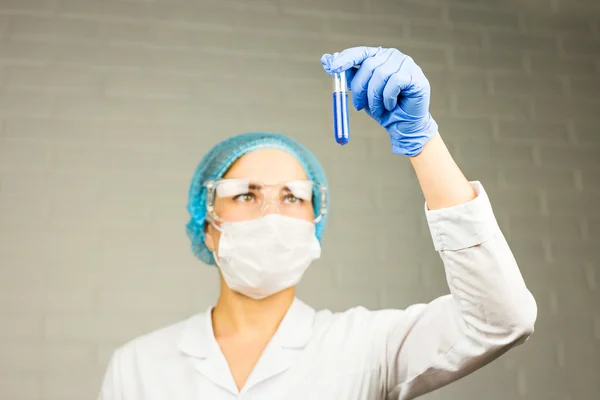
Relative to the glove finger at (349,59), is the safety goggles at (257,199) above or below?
below

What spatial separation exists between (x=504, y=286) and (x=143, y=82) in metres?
1.59

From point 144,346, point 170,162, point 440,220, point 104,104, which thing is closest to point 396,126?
point 440,220

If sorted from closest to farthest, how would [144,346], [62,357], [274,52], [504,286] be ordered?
[504,286]
[144,346]
[62,357]
[274,52]

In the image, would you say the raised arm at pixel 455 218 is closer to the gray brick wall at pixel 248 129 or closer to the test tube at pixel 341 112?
the test tube at pixel 341 112

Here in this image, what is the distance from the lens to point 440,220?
110 centimetres

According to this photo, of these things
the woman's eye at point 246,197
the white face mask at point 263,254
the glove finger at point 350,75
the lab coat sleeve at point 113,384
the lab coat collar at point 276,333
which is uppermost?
the glove finger at point 350,75

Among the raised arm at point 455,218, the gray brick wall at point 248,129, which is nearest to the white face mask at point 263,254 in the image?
the raised arm at point 455,218

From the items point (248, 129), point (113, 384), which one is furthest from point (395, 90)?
point (248, 129)

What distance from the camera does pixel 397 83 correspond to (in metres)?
1.08

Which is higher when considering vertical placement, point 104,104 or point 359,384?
point 104,104

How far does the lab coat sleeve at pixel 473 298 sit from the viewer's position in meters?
1.08

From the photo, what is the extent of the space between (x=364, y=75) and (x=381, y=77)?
0.13 ft

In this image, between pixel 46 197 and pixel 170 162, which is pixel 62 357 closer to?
pixel 46 197

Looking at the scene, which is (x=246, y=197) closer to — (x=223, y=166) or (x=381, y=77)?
(x=223, y=166)
